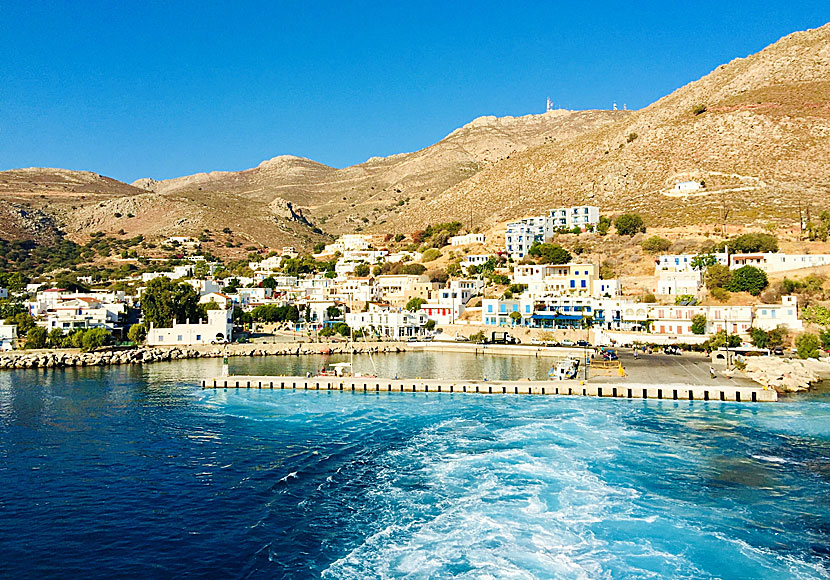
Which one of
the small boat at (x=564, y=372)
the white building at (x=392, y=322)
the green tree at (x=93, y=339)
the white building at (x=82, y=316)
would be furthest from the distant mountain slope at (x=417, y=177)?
the small boat at (x=564, y=372)

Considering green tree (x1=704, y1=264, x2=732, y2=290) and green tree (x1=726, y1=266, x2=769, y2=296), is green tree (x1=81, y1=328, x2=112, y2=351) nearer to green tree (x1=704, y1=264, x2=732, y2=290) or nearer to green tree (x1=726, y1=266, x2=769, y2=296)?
green tree (x1=704, y1=264, x2=732, y2=290)

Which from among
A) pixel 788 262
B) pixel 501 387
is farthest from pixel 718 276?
pixel 501 387

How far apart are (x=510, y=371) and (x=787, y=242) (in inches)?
1518

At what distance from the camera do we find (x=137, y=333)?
2397 inches

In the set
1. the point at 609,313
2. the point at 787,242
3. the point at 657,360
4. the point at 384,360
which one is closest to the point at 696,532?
the point at 657,360

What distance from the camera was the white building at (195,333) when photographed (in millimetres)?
60000

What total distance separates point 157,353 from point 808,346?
48243mm

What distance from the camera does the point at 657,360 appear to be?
4800 cm

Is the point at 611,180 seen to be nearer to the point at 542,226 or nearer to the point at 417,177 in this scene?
the point at 542,226

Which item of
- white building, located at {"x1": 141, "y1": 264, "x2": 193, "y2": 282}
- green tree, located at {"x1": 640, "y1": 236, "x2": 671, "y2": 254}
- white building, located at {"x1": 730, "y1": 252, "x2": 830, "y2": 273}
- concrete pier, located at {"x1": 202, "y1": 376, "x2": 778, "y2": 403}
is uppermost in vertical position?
green tree, located at {"x1": 640, "y1": 236, "x2": 671, "y2": 254}

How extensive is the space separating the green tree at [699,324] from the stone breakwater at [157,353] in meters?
24.3

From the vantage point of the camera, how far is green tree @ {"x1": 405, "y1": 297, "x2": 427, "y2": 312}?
2739 inches

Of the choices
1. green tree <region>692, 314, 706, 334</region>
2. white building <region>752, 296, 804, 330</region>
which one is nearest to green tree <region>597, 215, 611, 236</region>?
green tree <region>692, 314, 706, 334</region>

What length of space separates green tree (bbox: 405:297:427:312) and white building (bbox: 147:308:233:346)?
18.0 m
